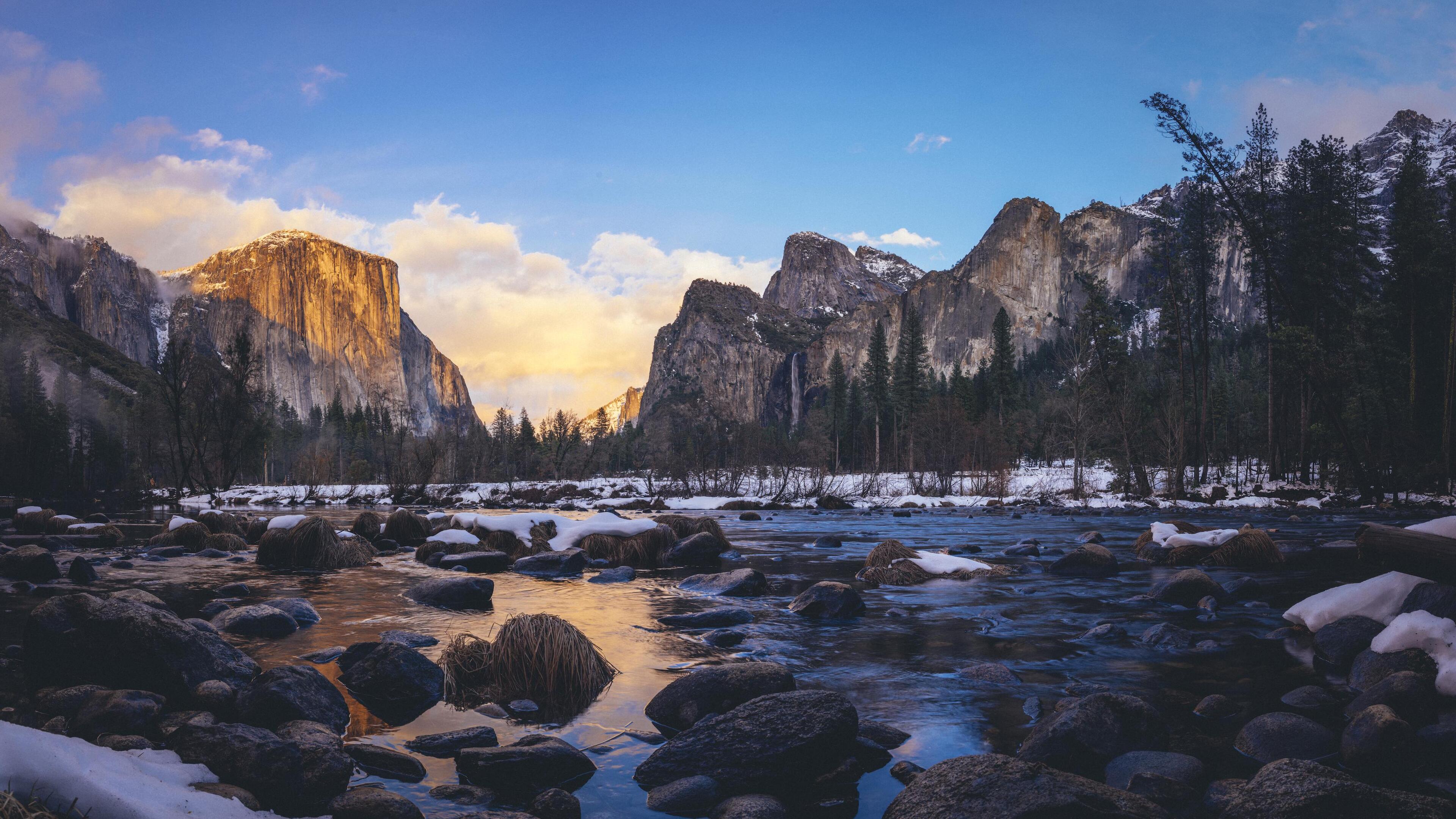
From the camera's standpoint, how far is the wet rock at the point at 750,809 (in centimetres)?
394

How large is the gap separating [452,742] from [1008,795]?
3633 millimetres

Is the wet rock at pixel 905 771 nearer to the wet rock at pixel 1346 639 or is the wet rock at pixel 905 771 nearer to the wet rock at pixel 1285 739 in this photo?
the wet rock at pixel 1285 739

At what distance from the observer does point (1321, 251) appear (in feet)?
108

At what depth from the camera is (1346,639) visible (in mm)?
6984

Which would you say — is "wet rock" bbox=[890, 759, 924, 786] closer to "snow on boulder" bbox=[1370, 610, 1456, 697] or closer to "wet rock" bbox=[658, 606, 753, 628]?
"snow on boulder" bbox=[1370, 610, 1456, 697]

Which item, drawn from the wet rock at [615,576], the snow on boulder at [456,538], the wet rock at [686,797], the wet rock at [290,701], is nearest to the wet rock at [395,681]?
the wet rock at [290,701]

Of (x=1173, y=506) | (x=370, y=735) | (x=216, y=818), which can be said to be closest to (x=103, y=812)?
(x=216, y=818)

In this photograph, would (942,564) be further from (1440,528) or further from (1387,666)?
(1387,666)

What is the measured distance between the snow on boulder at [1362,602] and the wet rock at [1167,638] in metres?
1.26

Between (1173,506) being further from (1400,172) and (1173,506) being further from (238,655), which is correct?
(238,655)

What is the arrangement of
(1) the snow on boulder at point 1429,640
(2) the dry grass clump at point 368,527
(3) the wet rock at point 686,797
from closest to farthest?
1. (3) the wet rock at point 686,797
2. (1) the snow on boulder at point 1429,640
3. (2) the dry grass clump at point 368,527

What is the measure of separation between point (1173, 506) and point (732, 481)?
2217 centimetres

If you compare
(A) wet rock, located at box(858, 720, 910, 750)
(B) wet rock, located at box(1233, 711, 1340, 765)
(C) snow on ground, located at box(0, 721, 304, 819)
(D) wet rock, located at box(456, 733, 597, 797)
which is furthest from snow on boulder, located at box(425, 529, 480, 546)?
(B) wet rock, located at box(1233, 711, 1340, 765)

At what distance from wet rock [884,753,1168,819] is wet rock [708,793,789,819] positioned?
1.93 ft
